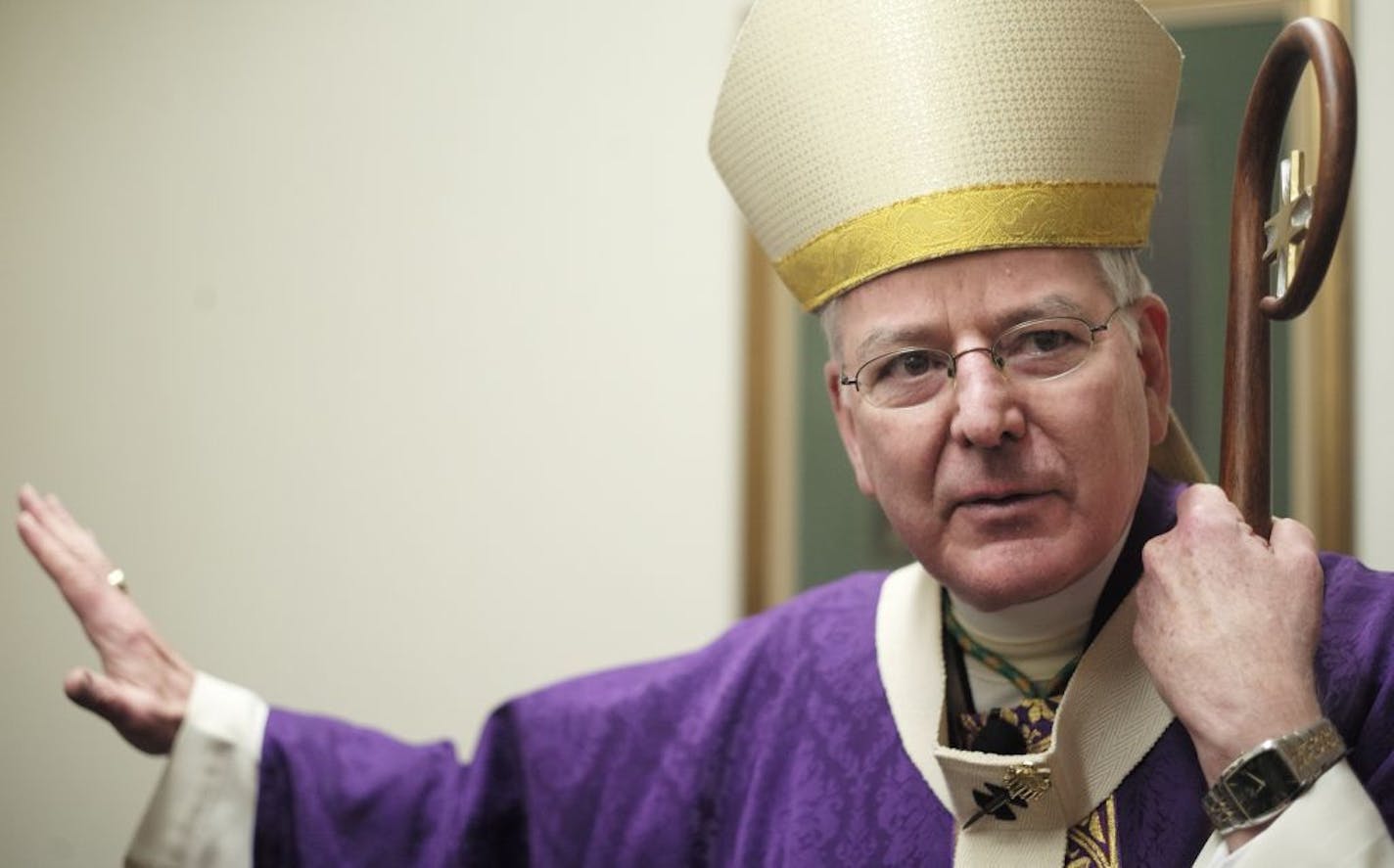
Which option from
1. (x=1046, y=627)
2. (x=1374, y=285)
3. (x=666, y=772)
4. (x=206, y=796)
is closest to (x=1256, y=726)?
(x=1046, y=627)

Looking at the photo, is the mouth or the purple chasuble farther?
the purple chasuble

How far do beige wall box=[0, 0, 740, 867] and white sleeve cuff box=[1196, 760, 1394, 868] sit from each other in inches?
49.6

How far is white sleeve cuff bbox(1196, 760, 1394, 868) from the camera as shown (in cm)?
117

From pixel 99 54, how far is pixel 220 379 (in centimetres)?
72

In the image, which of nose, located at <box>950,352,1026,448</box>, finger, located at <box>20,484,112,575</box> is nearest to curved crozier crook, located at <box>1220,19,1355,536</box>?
nose, located at <box>950,352,1026,448</box>

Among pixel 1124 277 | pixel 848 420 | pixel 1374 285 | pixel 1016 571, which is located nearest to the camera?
pixel 1016 571

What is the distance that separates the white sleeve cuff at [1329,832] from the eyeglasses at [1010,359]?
0.48 m

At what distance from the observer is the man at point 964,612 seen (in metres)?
1.31

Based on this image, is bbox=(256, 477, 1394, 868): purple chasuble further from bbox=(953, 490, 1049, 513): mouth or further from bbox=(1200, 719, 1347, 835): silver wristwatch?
bbox=(1200, 719, 1347, 835): silver wristwatch

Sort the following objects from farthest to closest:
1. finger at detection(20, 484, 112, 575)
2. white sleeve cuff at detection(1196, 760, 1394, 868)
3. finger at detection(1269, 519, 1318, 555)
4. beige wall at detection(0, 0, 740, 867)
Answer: beige wall at detection(0, 0, 740, 867), finger at detection(20, 484, 112, 575), finger at detection(1269, 519, 1318, 555), white sleeve cuff at detection(1196, 760, 1394, 868)

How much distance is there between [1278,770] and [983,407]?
0.44 meters

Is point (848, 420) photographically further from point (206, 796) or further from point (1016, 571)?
point (206, 796)

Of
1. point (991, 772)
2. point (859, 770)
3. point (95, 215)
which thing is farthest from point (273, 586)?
point (991, 772)

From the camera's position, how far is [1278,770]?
47.2 inches
